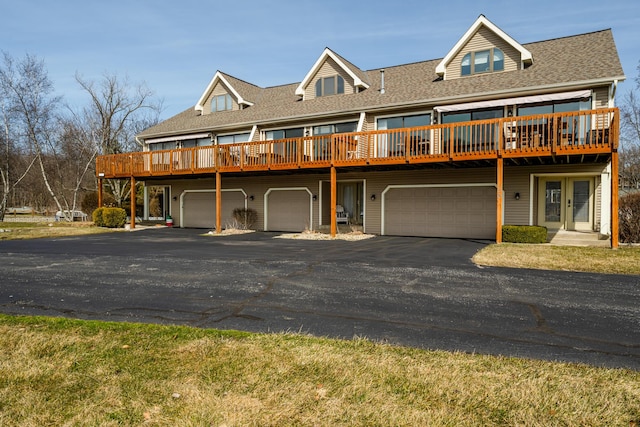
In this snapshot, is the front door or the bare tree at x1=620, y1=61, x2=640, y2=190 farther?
the bare tree at x1=620, y1=61, x2=640, y2=190

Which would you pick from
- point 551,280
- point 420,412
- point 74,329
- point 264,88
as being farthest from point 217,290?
point 264,88

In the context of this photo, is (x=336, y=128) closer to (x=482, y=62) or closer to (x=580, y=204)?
(x=482, y=62)

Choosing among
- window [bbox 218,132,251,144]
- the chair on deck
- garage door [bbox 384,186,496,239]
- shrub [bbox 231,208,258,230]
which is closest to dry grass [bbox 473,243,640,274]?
garage door [bbox 384,186,496,239]

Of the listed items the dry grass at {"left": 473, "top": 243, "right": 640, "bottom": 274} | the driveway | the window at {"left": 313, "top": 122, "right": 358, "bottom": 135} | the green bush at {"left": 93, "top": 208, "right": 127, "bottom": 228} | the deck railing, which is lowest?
the driveway

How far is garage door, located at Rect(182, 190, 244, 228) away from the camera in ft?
74.0

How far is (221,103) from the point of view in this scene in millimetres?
24625

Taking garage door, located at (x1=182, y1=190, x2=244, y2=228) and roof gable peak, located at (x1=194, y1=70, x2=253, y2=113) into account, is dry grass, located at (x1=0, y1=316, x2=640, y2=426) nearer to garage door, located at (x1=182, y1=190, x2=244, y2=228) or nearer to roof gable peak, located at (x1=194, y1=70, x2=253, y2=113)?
garage door, located at (x1=182, y1=190, x2=244, y2=228)

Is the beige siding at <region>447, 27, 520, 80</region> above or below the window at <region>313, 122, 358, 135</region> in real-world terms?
above

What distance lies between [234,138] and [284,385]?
2048cm

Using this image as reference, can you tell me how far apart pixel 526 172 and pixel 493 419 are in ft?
49.2

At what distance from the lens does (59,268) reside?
904 centimetres

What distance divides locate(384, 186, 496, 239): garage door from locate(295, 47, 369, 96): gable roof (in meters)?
6.03

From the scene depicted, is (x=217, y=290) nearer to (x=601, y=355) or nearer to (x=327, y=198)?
(x=601, y=355)

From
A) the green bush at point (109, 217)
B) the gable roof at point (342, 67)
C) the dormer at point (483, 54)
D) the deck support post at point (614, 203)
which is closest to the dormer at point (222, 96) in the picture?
the gable roof at point (342, 67)
